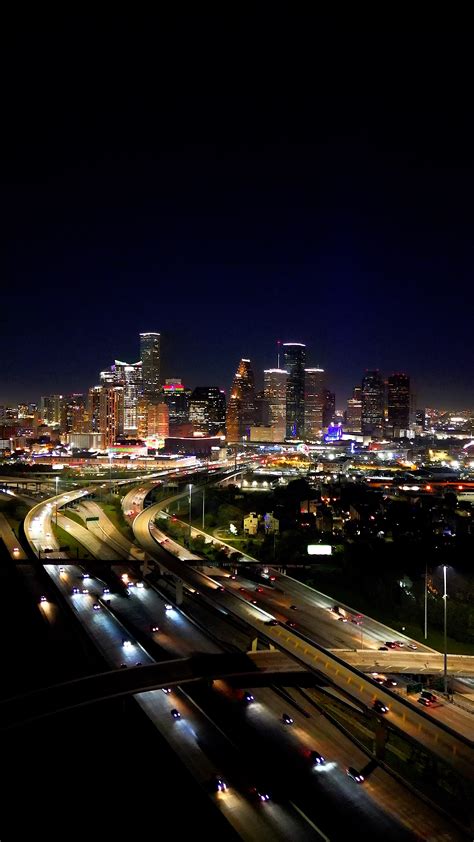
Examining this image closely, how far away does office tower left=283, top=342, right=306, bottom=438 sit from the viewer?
108 meters

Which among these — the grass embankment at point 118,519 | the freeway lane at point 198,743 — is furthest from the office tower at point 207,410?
the freeway lane at point 198,743

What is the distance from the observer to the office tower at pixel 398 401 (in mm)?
111000

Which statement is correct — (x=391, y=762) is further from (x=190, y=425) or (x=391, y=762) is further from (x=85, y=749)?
(x=190, y=425)

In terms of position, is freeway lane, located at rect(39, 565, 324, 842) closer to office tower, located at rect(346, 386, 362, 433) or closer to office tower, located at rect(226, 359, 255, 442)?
office tower, located at rect(226, 359, 255, 442)

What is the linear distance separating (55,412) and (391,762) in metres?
107

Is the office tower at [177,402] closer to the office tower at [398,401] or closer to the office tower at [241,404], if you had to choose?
the office tower at [241,404]

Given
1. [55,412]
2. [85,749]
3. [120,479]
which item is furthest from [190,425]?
[85,749]

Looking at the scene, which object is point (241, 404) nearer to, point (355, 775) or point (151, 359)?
point (151, 359)

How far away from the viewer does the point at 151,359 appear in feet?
328

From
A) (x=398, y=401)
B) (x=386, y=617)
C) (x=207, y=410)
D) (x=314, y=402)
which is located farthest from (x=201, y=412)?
(x=386, y=617)

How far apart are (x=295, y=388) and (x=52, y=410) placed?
44311 millimetres

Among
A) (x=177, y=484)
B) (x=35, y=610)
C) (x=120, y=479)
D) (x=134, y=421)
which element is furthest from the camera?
(x=134, y=421)

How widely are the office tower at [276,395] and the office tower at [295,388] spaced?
2.58 metres

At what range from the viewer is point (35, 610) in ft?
46.1
